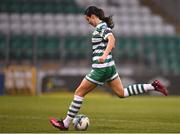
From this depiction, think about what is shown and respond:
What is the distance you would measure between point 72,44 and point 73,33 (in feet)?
4.19

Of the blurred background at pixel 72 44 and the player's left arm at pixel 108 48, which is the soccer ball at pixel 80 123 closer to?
the player's left arm at pixel 108 48

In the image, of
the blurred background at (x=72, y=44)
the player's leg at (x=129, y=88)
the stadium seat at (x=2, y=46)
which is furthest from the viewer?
the stadium seat at (x=2, y=46)

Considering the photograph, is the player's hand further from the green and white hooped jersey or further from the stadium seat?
the stadium seat

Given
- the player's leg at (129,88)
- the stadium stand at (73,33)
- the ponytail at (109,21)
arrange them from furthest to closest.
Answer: the stadium stand at (73,33) < the player's leg at (129,88) < the ponytail at (109,21)

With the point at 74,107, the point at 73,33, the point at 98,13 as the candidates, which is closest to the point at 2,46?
the point at 73,33

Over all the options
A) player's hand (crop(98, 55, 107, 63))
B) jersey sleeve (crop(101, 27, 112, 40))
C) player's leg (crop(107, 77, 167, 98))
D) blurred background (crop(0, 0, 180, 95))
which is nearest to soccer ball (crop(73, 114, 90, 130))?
player's leg (crop(107, 77, 167, 98))

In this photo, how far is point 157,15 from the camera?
94.8ft

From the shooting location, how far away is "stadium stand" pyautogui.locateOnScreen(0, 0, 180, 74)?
23719mm

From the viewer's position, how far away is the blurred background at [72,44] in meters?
23.0

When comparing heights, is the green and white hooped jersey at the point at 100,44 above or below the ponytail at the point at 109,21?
below

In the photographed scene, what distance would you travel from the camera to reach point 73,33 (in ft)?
84.9

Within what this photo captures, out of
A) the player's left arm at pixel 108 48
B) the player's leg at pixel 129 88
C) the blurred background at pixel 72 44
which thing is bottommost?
the blurred background at pixel 72 44

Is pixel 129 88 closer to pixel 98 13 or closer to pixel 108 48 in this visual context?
pixel 108 48

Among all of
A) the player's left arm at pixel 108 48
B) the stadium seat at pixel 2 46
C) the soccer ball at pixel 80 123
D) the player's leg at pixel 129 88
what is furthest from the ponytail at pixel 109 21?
the stadium seat at pixel 2 46
